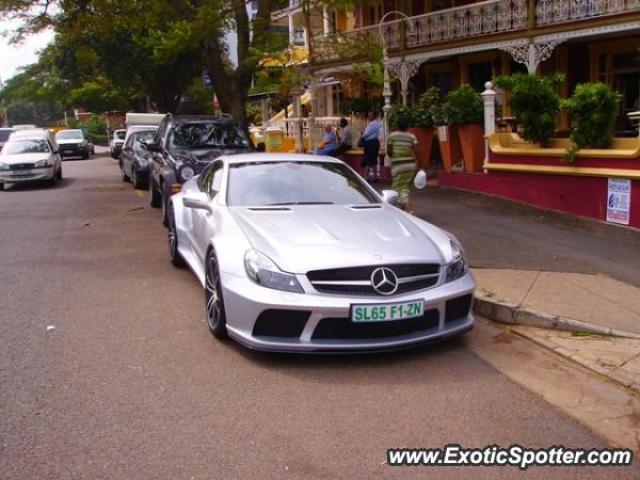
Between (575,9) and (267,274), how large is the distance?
13152 millimetres

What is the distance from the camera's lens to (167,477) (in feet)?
11.5

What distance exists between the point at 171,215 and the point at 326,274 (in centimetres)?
408

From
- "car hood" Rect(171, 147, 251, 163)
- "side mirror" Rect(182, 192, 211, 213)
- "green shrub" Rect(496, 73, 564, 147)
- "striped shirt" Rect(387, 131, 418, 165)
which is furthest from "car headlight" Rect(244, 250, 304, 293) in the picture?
"green shrub" Rect(496, 73, 564, 147)

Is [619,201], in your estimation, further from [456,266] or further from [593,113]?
[456,266]

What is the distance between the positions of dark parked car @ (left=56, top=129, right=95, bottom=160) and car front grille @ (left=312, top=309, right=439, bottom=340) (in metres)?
35.5

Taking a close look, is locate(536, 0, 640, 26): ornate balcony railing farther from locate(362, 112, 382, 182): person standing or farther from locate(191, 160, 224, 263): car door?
locate(191, 160, 224, 263): car door

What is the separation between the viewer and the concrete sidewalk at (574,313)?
17.4ft

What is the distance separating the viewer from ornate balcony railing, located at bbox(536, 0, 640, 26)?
→ 14.5 meters

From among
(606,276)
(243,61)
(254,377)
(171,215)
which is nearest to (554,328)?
(606,276)

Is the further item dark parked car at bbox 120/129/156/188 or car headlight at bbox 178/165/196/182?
dark parked car at bbox 120/129/156/188

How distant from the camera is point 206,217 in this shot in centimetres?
649

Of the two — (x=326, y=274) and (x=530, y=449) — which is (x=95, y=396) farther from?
(x=530, y=449)

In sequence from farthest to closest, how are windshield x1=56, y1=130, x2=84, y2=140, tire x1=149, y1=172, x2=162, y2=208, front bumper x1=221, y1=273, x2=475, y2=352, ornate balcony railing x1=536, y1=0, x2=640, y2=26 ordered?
windshield x1=56, y1=130, x2=84, y2=140 < ornate balcony railing x1=536, y1=0, x2=640, y2=26 < tire x1=149, y1=172, x2=162, y2=208 < front bumper x1=221, y1=273, x2=475, y2=352

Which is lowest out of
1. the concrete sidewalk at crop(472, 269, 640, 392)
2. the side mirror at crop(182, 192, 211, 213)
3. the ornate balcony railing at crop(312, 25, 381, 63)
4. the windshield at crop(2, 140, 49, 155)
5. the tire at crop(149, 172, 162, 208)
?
the concrete sidewalk at crop(472, 269, 640, 392)
